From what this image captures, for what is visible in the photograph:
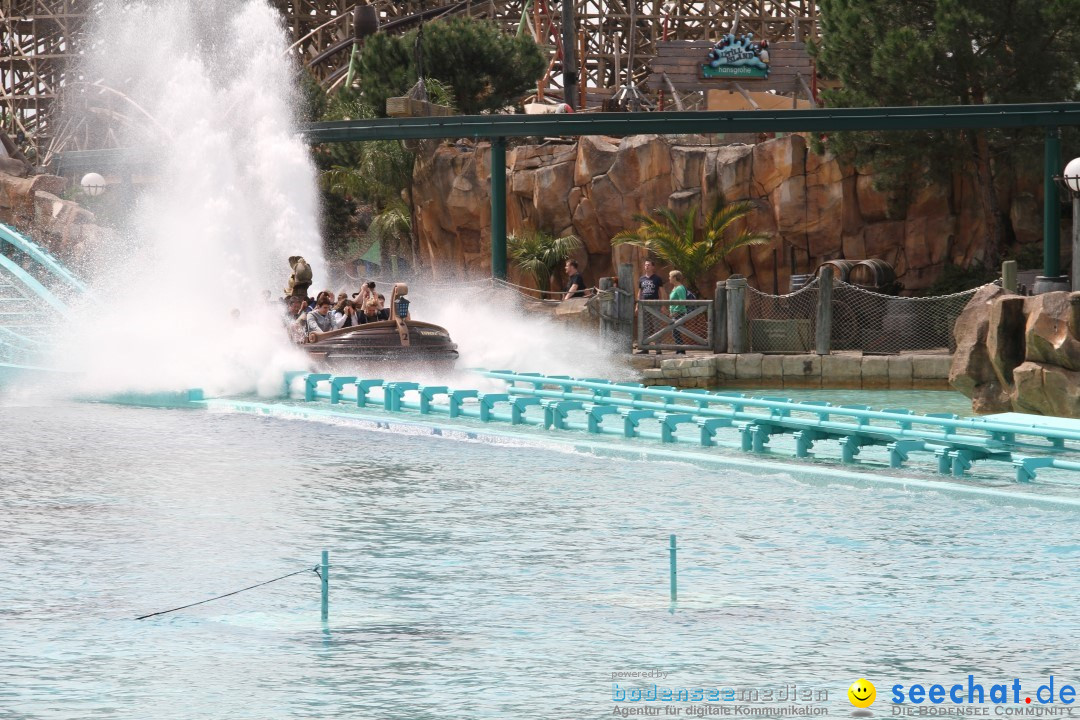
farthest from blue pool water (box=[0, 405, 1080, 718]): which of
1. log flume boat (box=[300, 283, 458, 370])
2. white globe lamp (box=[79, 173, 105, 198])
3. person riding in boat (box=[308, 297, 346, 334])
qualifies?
white globe lamp (box=[79, 173, 105, 198])

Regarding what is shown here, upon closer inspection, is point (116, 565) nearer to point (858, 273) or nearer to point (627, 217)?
point (858, 273)

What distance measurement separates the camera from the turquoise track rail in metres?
15.2

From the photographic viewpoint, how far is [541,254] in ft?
118

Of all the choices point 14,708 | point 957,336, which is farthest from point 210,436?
point 14,708

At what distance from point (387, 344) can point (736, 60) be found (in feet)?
67.2

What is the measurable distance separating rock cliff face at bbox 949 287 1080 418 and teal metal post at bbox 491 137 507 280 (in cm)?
1038

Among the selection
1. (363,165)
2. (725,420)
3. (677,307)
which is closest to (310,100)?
(363,165)

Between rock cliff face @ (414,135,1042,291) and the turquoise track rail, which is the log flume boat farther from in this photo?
rock cliff face @ (414,135,1042,291)

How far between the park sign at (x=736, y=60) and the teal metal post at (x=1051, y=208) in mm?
14189

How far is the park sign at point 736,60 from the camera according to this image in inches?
1617

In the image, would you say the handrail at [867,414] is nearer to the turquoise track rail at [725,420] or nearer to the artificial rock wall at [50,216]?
the turquoise track rail at [725,420]

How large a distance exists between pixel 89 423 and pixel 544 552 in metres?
10.5

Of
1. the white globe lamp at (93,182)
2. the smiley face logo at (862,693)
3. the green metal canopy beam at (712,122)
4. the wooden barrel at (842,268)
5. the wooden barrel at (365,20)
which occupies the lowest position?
the smiley face logo at (862,693)

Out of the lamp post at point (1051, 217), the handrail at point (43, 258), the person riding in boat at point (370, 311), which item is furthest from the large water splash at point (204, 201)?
the lamp post at point (1051, 217)
